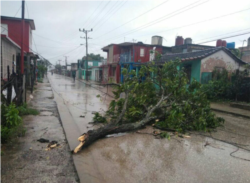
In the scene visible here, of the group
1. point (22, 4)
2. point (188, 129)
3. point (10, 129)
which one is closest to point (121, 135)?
point (188, 129)

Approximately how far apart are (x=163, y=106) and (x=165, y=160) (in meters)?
3.18

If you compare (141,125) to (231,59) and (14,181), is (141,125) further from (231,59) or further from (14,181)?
(231,59)

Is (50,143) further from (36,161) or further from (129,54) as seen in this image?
(129,54)

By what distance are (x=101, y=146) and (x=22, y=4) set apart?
12290 mm

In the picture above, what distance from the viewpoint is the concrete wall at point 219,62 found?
15.3 meters

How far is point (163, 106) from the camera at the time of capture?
7.33 meters

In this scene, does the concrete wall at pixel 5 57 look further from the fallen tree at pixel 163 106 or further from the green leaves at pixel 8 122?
the green leaves at pixel 8 122

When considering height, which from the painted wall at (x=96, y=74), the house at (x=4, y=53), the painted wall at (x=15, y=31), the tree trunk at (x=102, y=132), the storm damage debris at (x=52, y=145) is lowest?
the storm damage debris at (x=52, y=145)

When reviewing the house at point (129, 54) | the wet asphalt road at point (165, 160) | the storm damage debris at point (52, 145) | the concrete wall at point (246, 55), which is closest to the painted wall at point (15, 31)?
the house at point (129, 54)

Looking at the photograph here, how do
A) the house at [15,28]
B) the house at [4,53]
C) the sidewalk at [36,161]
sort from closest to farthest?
the sidewalk at [36,161] → the house at [4,53] → the house at [15,28]

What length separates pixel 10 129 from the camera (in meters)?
4.85

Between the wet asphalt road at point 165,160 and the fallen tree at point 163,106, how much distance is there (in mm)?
591

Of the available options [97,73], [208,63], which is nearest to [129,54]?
[208,63]

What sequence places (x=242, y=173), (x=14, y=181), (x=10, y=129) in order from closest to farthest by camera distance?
(x=14, y=181)
(x=242, y=173)
(x=10, y=129)
